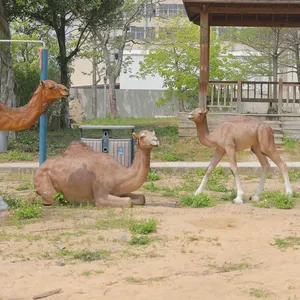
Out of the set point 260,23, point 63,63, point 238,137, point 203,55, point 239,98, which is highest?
point 260,23

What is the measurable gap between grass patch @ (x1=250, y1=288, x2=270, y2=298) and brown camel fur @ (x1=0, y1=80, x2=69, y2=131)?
5120 millimetres

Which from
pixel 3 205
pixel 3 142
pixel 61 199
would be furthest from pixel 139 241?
pixel 3 142

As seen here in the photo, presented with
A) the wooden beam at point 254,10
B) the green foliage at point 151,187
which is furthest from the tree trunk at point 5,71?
the green foliage at point 151,187

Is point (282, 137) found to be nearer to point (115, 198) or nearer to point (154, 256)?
point (115, 198)

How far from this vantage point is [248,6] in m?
20.6

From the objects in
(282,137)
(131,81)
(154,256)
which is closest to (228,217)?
(154,256)

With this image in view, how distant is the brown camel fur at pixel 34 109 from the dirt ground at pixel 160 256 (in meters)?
1.35

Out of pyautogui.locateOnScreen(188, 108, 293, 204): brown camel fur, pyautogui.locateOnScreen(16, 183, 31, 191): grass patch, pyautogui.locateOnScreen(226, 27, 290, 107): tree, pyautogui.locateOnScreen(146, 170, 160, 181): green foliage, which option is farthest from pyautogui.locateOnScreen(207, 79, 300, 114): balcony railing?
pyautogui.locateOnScreen(226, 27, 290, 107): tree

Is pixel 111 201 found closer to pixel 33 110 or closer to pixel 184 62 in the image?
pixel 33 110

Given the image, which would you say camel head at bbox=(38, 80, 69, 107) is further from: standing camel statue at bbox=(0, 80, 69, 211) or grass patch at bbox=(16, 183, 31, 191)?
grass patch at bbox=(16, 183, 31, 191)

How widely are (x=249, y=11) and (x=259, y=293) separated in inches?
607

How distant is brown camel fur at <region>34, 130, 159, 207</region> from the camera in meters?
10.8

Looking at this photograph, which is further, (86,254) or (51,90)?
(51,90)

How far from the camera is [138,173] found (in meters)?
10.8
